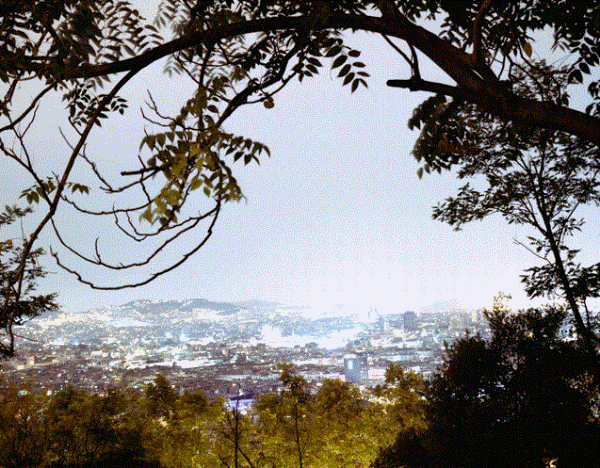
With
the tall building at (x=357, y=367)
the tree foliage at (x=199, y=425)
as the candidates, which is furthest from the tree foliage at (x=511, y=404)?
the tall building at (x=357, y=367)

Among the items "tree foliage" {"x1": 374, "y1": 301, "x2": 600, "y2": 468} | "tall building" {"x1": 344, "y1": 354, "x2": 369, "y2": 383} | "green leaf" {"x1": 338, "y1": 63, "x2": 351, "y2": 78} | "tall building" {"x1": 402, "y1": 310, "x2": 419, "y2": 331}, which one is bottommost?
"tall building" {"x1": 344, "y1": 354, "x2": 369, "y2": 383}

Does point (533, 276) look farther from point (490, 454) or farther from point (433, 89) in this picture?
point (433, 89)

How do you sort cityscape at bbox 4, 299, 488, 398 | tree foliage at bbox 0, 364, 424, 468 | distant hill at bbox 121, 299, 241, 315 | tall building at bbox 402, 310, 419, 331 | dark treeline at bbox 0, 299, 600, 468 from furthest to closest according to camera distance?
distant hill at bbox 121, 299, 241, 315
tall building at bbox 402, 310, 419, 331
cityscape at bbox 4, 299, 488, 398
tree foliage at bbox 0, 364, 424, 468
dark treeline at bbox 0, 299, 600, 468

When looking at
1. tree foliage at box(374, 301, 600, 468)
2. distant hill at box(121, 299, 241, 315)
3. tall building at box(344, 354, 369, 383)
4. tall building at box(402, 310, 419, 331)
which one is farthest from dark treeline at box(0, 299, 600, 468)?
distant hill at box(121, 299, 241, 315)

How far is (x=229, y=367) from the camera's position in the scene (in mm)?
13016

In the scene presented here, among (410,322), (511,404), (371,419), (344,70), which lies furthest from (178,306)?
(344,70)

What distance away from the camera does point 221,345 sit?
67.6ft

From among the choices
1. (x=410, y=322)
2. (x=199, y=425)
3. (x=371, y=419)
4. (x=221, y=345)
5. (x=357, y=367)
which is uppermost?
(x=199, y=425)

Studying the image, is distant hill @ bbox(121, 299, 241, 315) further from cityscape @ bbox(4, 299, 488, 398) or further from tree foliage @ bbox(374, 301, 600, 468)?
tree foliage @ bbox(374, 301, 600, 468)

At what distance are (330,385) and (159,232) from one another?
577cm

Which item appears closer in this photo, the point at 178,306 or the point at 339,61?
the point at 339,61

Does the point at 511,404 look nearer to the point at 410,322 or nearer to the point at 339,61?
the point at 339,61

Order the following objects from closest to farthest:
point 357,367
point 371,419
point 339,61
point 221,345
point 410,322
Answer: point 339,61, point 371,419, point 357,367, point 410,322, point 221,345

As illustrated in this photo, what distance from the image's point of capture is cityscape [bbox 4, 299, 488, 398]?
8583mm
